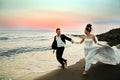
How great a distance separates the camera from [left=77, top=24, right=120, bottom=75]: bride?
213 inches

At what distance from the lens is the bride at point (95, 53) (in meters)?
5.41

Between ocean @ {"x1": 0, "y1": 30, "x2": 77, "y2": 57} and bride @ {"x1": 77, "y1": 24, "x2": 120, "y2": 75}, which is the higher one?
bride @ {"x1": 77, "y1": 24, "x2": 120, "y2": 75}

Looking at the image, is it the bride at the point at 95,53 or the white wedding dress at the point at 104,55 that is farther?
the white wedding dress at the point at 104,55

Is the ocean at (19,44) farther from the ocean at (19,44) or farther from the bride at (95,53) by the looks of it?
the bride at (95,53)

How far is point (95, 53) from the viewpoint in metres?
5.63

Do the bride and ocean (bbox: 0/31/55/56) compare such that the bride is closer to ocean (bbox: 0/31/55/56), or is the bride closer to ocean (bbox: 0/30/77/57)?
ocean (bbox: 0/30/77/57)

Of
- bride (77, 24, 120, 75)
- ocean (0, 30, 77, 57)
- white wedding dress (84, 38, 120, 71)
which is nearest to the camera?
bride (77, 24, 120, 75)

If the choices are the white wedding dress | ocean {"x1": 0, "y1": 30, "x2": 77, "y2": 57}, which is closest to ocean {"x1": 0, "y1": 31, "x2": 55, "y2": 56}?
ocean {"x1": 0, "y1": 30, "x2": 77, "y2": 57}

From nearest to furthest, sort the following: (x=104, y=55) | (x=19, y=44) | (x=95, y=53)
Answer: (x=95, y=53)
(x=104, y=55)
(x=19, y=44)

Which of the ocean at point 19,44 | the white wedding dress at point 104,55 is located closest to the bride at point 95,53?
the white wedding dress at point 104,55

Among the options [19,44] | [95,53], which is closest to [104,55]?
[95,53]

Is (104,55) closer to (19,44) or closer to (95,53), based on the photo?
(95,53)

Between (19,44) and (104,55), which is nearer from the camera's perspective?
(104,55)

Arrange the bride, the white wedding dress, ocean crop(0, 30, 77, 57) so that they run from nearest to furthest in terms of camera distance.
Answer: the bride → the white wedding dress → ocean crop(0, 30, 77, 57)
